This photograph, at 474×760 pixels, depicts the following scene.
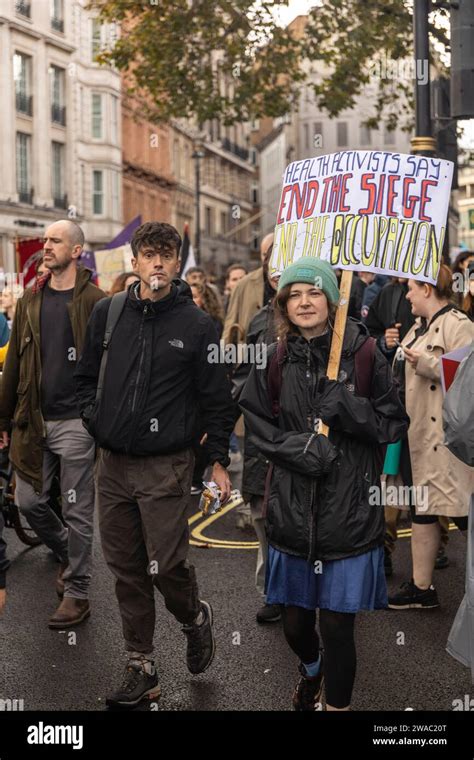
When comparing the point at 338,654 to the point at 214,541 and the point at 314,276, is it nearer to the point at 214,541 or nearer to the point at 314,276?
the point at 314,276

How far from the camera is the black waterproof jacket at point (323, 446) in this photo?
4.11 m

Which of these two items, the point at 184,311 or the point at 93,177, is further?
the point at 93,177

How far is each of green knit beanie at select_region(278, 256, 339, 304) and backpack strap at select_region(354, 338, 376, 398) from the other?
0.75 ft

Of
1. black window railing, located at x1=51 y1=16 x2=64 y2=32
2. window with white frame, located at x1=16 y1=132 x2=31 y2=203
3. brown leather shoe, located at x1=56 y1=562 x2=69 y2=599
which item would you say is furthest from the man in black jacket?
black window railing, located at x1=51 y1=16 x2=64 y2=32

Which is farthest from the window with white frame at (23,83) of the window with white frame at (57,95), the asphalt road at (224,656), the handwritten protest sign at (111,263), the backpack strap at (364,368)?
the backpack strap at (364,368)

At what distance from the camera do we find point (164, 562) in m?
4.71

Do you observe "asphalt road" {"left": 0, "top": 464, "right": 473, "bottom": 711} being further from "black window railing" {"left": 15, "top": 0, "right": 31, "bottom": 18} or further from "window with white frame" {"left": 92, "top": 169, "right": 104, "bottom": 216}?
"window with white frame" {"left": 92, "top": 169, "right": 104, "bottom": 216}

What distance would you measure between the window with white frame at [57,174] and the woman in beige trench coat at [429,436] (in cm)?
3644

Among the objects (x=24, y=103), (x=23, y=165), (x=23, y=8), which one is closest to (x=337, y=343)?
(x=23, y=165)

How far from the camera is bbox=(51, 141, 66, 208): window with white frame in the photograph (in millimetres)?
41531

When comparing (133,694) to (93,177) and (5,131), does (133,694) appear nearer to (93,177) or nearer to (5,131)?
(5,131)
